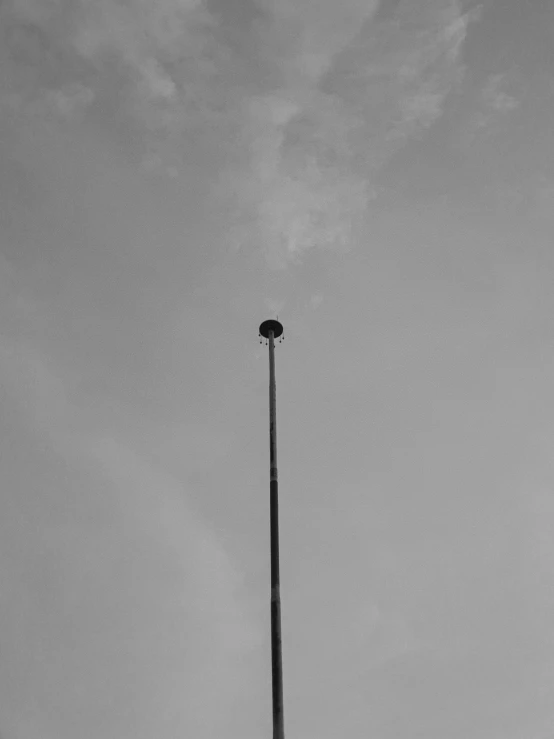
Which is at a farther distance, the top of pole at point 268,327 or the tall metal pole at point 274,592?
the top of pole at point 268,327

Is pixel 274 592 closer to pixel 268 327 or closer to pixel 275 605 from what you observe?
pixel 275 605

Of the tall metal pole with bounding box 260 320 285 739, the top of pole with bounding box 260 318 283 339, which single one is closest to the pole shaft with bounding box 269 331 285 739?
the tall metal pole with bounding box 260 320 285 739

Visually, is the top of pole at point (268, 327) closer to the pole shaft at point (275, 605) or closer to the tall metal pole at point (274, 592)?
the tall metal pole at point (274, 592)

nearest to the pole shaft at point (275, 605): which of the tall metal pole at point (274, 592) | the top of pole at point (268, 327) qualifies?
the tall metal pole at point (274, 592)

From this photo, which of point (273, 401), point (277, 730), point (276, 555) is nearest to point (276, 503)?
point (276, 555)

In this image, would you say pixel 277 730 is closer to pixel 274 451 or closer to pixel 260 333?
pixel 274 451

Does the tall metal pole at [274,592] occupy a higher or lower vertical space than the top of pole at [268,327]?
lower

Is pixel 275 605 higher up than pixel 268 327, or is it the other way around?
pixel 268 327

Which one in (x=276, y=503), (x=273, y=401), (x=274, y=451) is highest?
(x=273, y=401)

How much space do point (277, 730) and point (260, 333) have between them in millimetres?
11722

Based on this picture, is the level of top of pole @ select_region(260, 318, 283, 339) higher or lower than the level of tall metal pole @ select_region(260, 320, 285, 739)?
higher

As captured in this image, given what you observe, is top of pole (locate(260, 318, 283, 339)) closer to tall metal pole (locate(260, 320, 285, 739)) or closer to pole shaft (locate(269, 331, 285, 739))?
tall metal pole (locate(260, 320, 285, 739))

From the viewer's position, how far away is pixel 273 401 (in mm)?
20594

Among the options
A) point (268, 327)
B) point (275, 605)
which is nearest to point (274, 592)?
point (275, 605)
